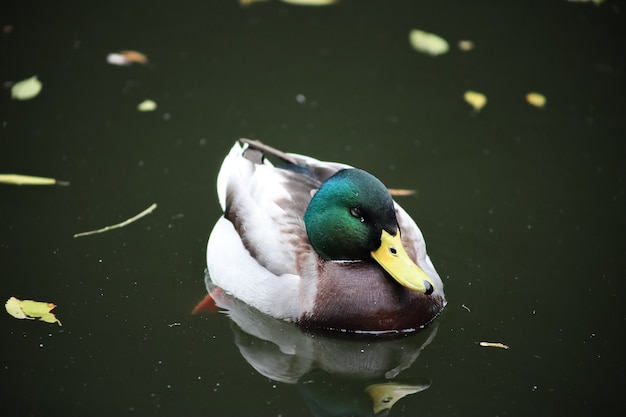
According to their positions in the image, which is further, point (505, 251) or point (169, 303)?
point (505, 251)

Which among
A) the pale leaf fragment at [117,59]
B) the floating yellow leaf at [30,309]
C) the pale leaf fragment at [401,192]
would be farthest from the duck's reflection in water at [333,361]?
the pale leaf fragment at [117,59]

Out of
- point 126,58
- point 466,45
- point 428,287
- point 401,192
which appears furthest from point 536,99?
point 126,58

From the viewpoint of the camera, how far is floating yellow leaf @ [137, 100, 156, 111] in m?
8.74

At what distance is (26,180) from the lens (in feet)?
25.1

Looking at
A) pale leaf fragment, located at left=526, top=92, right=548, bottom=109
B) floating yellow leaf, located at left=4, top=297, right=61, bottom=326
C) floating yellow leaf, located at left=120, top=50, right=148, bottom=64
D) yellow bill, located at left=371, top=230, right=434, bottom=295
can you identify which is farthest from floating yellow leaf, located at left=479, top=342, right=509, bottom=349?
floating yellow leaf, located at left=120, top=50, right=148, bottom=64

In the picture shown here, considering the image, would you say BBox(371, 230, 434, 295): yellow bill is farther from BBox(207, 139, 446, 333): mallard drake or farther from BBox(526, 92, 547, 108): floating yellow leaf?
BBox(526, 92, 547, 108): floating yellow leaf

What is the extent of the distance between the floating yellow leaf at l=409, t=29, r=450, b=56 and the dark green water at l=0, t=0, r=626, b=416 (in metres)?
0.10

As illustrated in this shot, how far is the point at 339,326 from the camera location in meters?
6.23

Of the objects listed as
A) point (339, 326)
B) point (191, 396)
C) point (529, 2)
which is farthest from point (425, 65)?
point (191, 396)

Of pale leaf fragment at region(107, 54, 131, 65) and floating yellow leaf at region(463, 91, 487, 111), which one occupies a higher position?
floating yellow leaf at region(463, 91, 487, 111)

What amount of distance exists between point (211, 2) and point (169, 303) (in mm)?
4865

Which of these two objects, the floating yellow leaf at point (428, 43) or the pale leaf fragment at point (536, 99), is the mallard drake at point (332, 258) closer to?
the pale leaf fragment at point (536, 99)

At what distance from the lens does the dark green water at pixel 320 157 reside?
5.88 m

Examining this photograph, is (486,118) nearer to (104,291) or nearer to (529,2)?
(529,2)
